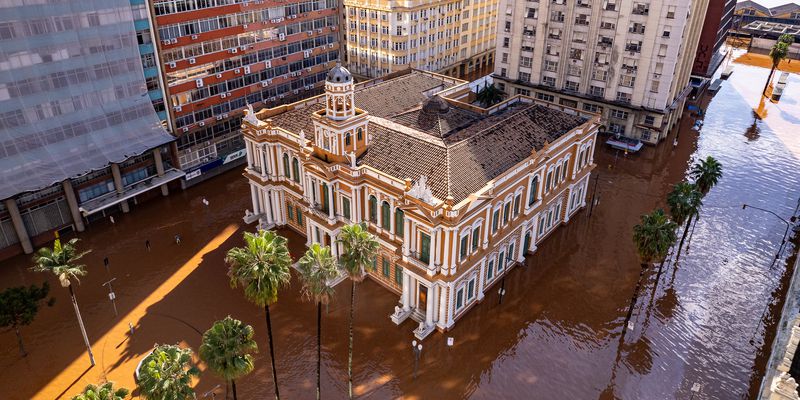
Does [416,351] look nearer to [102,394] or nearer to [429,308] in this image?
[429,308]

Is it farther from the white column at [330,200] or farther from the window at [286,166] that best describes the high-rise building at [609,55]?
the window at [286,166]

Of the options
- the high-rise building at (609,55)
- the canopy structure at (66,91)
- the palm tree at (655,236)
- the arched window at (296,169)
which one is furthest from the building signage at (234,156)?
the palm tree at (655,236)

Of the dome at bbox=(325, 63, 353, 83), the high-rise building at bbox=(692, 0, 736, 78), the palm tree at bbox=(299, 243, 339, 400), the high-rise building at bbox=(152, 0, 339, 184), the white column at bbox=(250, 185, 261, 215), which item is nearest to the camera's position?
the palm tree at bbox=(299, 243, 339, 400)

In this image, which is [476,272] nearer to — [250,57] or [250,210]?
[250,210]

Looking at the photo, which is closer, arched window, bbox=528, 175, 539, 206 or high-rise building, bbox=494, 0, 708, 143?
arched window, bbox=528, 175, 539, 206

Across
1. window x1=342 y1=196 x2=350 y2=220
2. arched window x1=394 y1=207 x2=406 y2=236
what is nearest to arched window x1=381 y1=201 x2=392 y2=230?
arched window x1=394 y1=207 x2=406 y2=236

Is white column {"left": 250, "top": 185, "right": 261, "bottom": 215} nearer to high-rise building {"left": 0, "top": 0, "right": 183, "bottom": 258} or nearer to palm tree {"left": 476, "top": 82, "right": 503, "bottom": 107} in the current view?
high-rise building {"left": 0, "top": 0, "right": 183, "bottom": 258}

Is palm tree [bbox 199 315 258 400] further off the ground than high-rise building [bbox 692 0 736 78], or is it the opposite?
high-rise building [bbox 692 0 736 78]

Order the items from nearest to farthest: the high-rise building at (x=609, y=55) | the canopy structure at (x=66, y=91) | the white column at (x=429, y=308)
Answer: the white column at (x=429, y=308) → the canopy structure at (x=66, y=91) → the high-rise building at (x=609, y=55)
